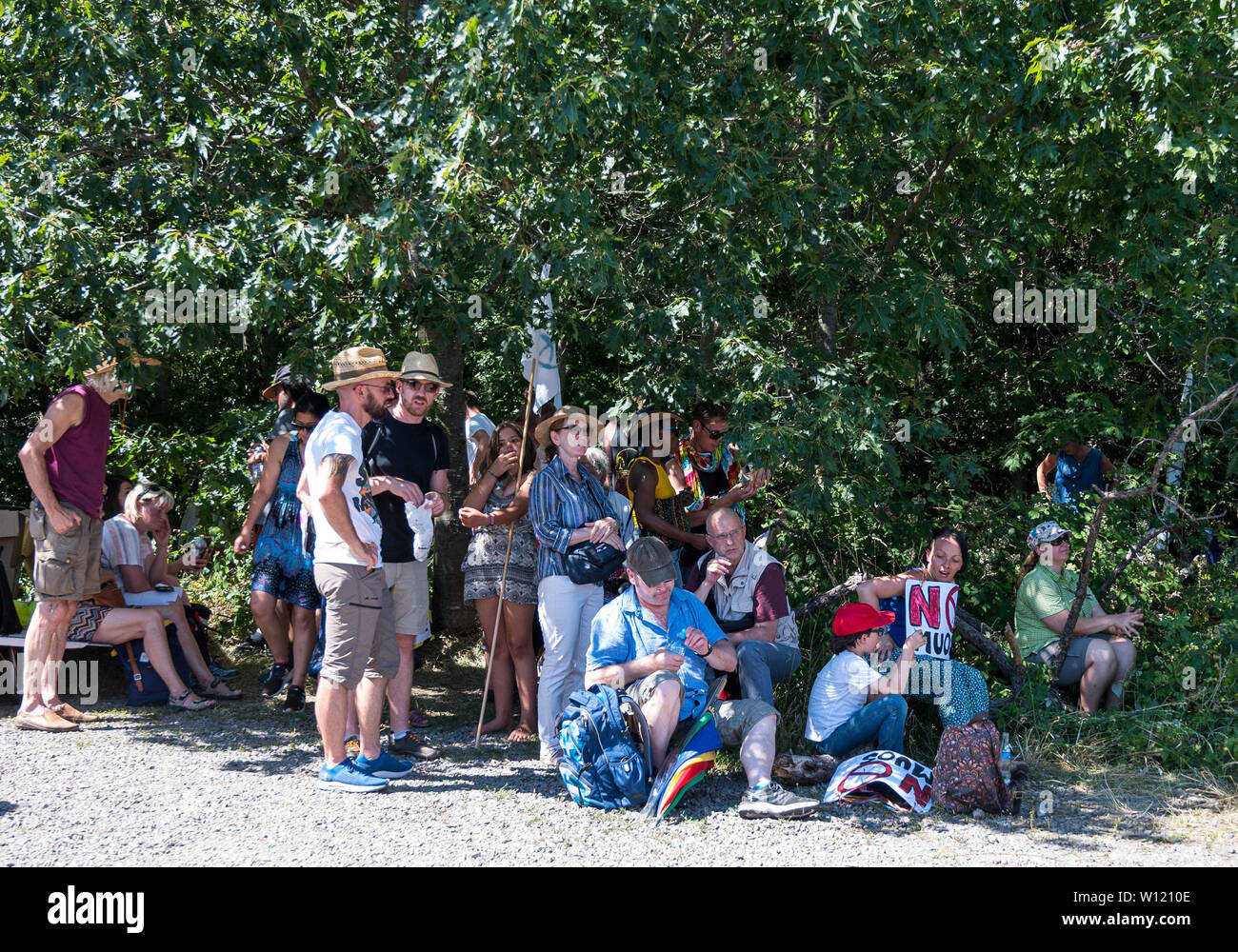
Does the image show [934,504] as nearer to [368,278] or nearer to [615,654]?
[615,654]

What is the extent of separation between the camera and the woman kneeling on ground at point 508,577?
250 inches

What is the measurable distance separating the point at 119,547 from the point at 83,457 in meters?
1.08

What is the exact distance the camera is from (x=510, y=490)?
6500 mm

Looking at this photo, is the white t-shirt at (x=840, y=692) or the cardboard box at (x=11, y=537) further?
the cardboard box at (x=11, y=537)

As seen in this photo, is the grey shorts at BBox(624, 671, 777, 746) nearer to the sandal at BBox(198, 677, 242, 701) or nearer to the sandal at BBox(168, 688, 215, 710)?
the sandal at BBox(168, 688, 215, 710)

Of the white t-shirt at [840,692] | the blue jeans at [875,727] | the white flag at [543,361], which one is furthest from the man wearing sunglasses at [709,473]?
the blue jeans at [875,727]

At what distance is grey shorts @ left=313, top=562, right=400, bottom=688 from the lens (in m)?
5.19

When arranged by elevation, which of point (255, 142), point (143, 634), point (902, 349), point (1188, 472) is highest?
point (255, 142)

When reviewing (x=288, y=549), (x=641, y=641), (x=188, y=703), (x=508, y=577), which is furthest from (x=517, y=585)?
(x=188, y=703)

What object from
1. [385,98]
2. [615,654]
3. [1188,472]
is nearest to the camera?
[615,654]

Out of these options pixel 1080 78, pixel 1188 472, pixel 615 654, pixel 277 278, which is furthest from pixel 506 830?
pixel 1188 472

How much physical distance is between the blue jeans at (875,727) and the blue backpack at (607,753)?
1041 mm

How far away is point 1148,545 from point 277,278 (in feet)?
16.7

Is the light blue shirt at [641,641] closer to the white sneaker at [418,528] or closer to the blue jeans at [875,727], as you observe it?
the blue jeans at [875,727]
